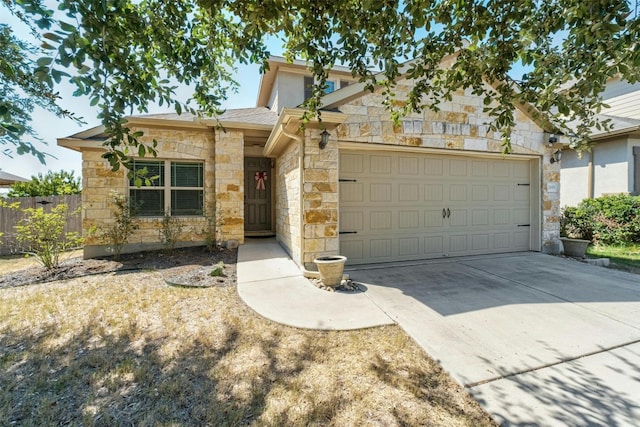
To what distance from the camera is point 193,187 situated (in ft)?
24.5

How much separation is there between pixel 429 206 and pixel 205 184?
5521 mm

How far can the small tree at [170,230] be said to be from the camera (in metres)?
7.04

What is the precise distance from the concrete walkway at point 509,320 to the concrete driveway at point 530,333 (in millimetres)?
10

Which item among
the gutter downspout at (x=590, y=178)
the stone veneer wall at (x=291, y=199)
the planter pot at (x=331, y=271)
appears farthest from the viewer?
the gutter downspout at (x=590, y=178)

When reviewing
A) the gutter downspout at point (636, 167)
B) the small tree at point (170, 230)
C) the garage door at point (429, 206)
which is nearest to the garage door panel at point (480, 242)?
the garage door at point (429, 206)

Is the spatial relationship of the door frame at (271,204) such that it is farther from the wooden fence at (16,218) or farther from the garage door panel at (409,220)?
the wooden fence at (16,218)

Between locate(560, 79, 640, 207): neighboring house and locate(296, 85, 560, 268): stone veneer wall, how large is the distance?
208 cm

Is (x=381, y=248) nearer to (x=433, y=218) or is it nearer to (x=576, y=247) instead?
(x=433, y=218)

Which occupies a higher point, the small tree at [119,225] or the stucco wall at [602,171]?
the stucco wall at [602,171]

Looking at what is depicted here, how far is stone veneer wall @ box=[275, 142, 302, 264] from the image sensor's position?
538 cm

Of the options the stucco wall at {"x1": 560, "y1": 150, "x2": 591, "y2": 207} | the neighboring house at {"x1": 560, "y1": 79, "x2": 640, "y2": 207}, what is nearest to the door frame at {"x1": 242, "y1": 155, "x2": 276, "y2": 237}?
the neighboring house at {"x1": 560, "y1": 79, "x2": 640, "y2": 207}

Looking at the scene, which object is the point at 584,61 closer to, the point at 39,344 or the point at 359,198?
the point at 359,198

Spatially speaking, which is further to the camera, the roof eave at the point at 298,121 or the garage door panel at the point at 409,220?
the garage door panel at the point at 409,220

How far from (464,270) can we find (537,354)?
276 cm
